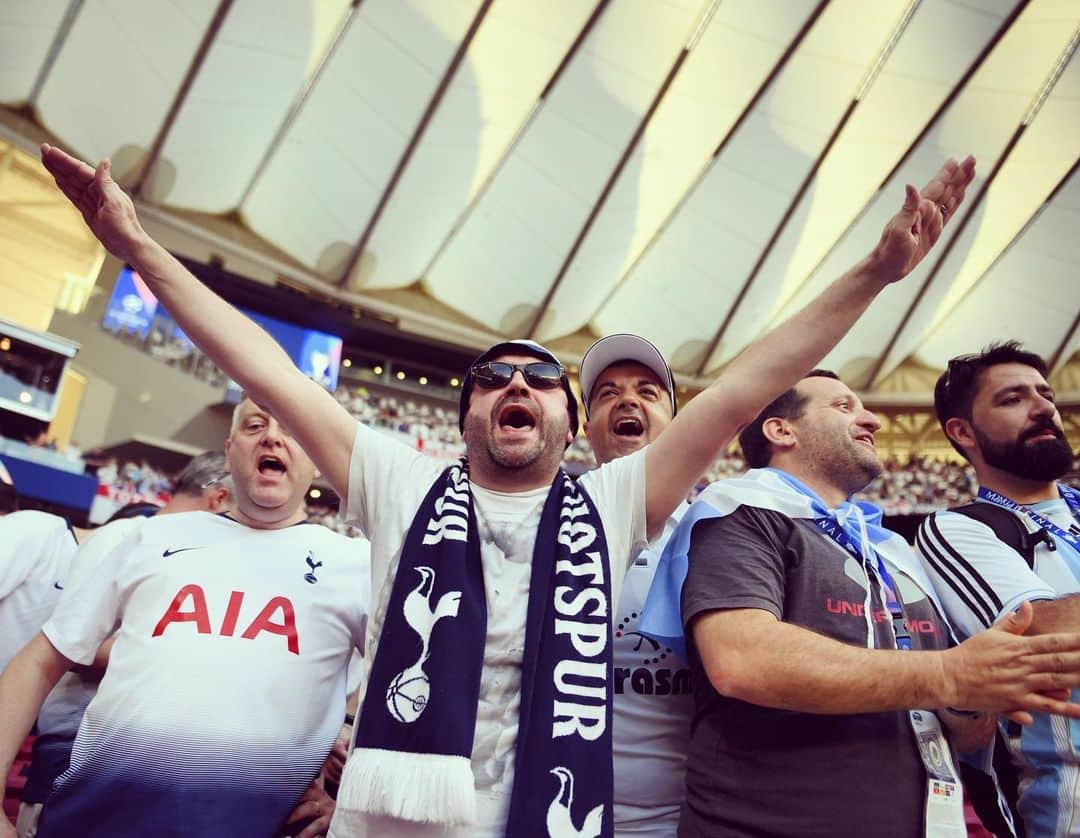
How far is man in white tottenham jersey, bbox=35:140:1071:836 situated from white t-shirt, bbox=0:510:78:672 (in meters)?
1.69

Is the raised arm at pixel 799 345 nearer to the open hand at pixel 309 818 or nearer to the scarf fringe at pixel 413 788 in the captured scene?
the scarf fringe at pixel 413 788

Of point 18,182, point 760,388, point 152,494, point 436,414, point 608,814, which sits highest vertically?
point 18,182

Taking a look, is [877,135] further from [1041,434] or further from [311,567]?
[311,567]

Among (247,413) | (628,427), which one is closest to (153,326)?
(247,413)

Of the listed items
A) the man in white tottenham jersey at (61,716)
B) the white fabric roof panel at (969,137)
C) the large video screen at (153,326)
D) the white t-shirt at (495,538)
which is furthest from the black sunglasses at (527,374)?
the large video screen at (153,326)

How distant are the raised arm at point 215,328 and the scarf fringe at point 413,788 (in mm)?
687

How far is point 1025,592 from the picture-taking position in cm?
188

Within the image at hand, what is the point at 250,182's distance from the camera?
62.7 feet

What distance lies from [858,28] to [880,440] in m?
11.8

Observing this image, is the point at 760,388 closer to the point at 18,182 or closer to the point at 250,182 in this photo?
the point at 250,182

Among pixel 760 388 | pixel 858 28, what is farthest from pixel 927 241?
pixel 858 28

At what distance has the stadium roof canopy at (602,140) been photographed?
52.4 feet

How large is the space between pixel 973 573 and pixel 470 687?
1.39m

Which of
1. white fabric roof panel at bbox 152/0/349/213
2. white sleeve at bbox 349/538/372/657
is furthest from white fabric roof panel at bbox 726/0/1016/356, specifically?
white sleeve at bbox 349/538/372/657
